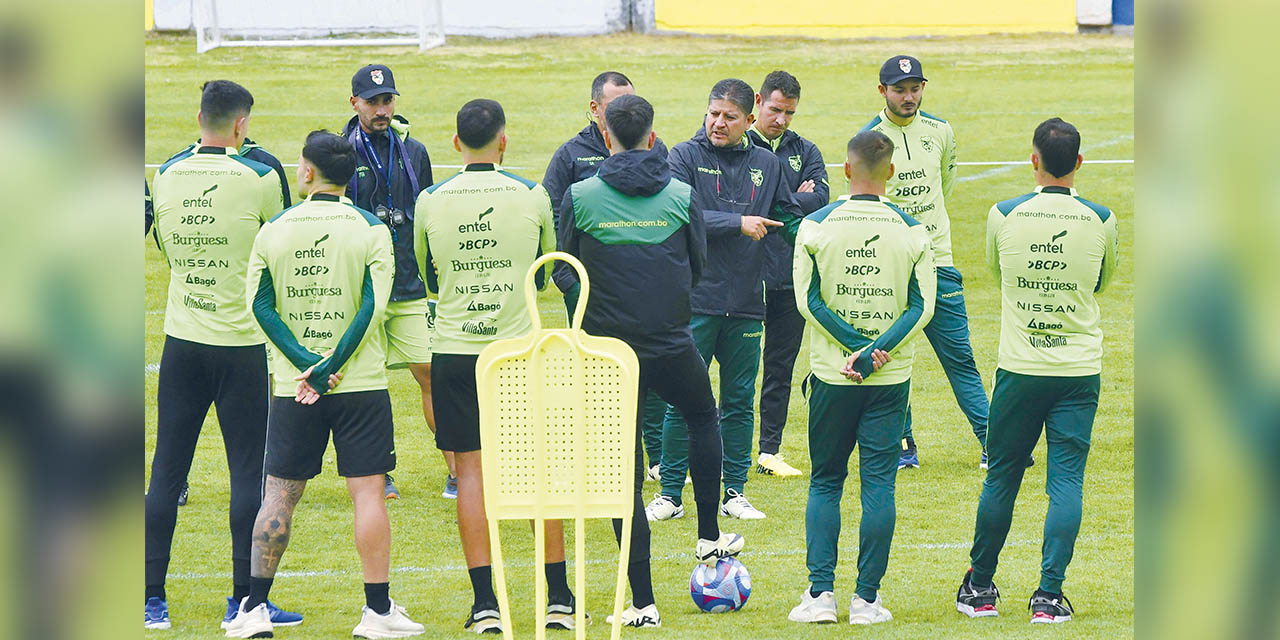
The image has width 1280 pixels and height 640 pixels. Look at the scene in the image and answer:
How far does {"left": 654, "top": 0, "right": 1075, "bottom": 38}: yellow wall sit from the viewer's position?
25359 millimetres

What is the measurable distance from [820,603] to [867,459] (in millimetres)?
626

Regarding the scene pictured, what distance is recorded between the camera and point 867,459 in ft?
18.6

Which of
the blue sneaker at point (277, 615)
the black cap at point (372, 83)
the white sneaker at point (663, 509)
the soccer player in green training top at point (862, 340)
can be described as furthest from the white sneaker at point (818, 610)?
the black cap at point (372, 83)

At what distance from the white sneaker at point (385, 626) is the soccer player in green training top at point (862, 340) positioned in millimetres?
1576

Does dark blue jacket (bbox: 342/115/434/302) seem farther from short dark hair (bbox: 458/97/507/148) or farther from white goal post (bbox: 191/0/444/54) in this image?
white goal post (bbox: 191/0/444/54)

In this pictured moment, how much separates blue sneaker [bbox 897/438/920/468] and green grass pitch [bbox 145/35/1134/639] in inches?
6.2

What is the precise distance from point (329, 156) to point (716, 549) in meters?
2.32

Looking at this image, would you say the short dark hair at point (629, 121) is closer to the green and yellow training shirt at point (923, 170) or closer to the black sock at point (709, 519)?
the black sock at point (709, 519)

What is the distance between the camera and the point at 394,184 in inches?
289

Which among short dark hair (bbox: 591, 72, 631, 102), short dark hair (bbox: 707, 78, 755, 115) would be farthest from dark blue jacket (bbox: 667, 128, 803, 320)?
short dark hair (bbox: 591, 72, 631, 102)

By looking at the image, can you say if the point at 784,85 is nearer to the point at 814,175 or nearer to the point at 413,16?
the point at 814,175
